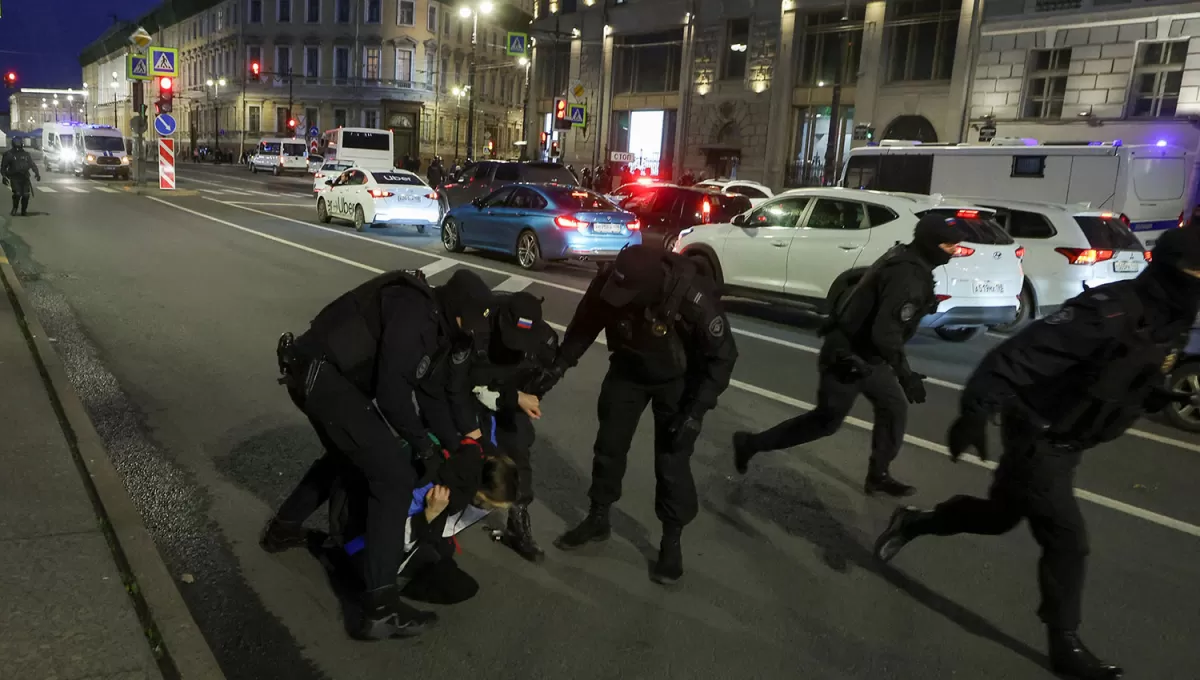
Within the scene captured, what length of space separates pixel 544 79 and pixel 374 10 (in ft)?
93.5

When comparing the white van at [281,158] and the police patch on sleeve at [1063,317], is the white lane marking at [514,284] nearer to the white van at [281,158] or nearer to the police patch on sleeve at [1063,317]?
the police patch on sleeve at [1063,317]

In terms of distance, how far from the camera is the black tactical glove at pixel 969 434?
137 inches

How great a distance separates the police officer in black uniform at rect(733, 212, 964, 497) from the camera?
4824 mm

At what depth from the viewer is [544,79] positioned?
154 ft

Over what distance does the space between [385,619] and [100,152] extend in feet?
123

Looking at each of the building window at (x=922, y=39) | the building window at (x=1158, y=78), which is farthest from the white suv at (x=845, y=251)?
the building window at (x=922, y=39)

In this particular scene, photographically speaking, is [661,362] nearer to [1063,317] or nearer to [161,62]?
[1063,317]

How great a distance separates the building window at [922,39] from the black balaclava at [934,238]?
26167mm

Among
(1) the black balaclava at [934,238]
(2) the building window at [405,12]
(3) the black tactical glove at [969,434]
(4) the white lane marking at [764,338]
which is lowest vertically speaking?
(4) the white lane marking at [764,338]

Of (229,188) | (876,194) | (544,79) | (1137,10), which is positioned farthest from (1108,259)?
(544,79)

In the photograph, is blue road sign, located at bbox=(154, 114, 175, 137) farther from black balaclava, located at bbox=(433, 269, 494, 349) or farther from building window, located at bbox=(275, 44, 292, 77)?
building window, located at bbox=(275, 44, 292, 77)

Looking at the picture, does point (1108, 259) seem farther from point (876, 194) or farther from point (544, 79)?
point (544, 79)

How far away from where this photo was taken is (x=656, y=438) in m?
4.16

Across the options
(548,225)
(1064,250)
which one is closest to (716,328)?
(1064,250)
